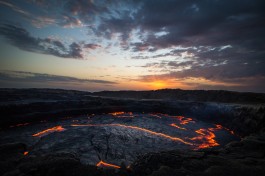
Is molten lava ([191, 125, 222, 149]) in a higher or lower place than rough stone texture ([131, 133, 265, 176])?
lower

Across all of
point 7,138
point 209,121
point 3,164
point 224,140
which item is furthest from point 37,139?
point 209,121

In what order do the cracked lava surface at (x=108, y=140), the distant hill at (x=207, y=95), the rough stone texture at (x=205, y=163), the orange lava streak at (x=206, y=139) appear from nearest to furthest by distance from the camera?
the rough stone texture at (x=205, y=163) → the cracked lava surface at (x=108, y=140) → the orange lava streak at (x=206, y=139) → the distant hill at (x=207, y=95)

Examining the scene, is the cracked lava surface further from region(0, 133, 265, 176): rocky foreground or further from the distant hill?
the distant hill

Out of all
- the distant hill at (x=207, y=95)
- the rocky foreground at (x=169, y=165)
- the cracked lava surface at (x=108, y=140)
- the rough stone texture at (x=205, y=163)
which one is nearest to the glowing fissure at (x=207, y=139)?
the cracked lava surface at (x=108, y=140)

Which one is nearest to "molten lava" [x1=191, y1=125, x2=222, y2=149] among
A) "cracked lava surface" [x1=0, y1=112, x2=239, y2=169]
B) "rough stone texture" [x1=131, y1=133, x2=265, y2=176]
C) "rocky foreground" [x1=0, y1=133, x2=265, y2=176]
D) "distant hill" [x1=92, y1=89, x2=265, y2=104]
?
"cracked lava surface" [x1=0, y1=112, x2=239, y2=169]

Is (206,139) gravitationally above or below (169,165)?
below

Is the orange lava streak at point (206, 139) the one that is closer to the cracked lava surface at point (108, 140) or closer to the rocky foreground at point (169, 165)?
the cracked lava surface at point (108, 140)

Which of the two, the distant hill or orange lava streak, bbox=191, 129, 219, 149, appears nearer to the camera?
orange lava streak, bbox=191, 129, 219, 149

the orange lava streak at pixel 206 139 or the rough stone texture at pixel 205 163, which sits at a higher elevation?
the rough stone texture at pixel 205 163

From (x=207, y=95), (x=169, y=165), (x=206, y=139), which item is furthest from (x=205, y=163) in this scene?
(x=207, y=95)

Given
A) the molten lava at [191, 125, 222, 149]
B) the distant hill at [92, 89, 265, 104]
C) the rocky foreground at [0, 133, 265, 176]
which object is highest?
the distant hill at [92, 89, 265, 104]

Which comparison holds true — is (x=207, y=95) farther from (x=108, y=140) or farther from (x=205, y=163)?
(x=205, y=163)

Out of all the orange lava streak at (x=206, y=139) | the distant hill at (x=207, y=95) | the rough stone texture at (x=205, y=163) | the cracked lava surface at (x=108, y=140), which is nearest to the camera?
the rough stone texture at (x=205, y=163)

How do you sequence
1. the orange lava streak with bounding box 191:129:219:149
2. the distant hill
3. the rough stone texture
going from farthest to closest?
the distant hill → the orange lava streak with bounding box 191:129:219:149 → the rough stone texture
